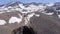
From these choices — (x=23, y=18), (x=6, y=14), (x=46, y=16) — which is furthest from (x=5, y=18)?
(x=46, y=16)

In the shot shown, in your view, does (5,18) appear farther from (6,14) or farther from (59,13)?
(59,13)

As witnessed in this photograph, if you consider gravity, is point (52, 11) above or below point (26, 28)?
above

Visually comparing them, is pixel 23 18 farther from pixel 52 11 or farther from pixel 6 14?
pixel 52 11

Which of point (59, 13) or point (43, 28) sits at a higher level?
point (59, 13)

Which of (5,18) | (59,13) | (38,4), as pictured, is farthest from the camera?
(38,4)

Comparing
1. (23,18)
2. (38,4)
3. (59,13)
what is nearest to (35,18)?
(23,18)

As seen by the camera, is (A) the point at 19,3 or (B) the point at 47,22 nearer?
(B) the point at 47,22

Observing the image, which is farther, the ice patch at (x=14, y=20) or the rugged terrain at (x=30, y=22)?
the ice patch at (x=14, y=20)

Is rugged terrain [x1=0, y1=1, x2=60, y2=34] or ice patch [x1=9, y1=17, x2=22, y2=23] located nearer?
rugged terrain [x1=0, y1=1, x2=60, y2=34]

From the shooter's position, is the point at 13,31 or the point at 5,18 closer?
the point at 13,31

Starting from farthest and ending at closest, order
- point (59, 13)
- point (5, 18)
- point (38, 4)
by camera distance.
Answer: point (38, 4), point (5, 18), point (59, 13)
